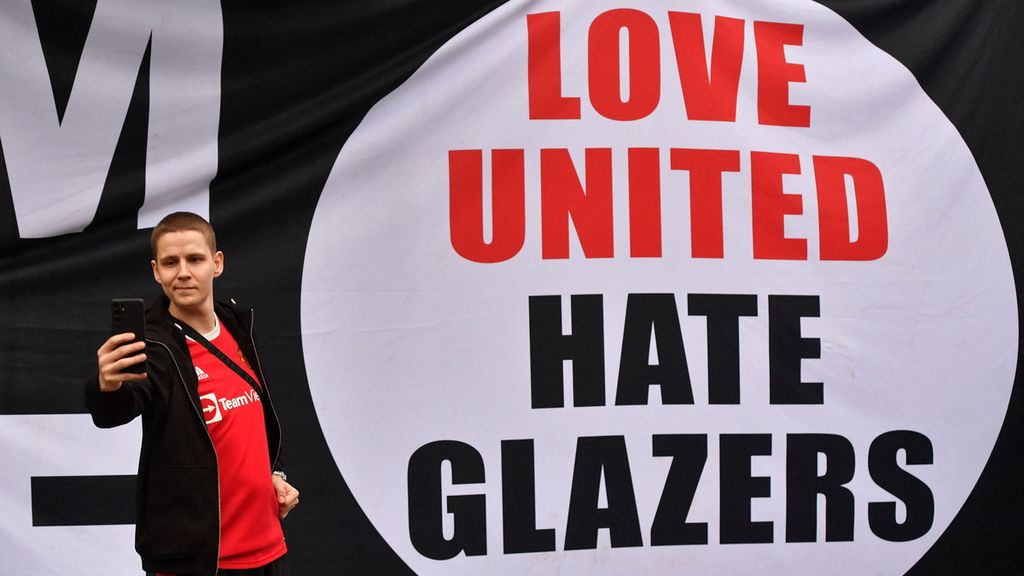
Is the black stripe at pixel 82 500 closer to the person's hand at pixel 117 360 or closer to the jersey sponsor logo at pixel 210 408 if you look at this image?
the jersey sponsor logo at pixel 210 408

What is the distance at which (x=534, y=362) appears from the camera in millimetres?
2791

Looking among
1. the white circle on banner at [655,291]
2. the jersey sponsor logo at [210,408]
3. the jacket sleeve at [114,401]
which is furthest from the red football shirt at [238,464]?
Answer: the white circle on banner at [655,291]

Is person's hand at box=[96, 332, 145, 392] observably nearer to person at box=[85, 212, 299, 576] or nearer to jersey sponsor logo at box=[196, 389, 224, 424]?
person at box=[85, 212, 299, 576]

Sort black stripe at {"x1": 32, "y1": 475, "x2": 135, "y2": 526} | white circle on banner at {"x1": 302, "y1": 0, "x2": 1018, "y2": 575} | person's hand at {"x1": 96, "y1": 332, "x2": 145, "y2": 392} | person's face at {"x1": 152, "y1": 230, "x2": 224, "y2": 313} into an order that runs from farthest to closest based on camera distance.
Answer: white circle on banner at {"x1": 302, "y1": 0, "x2": 1018, "y2": 575} → black stripe at {"x1": 32, "y1": 475, "x2": 135, "y2": 526} → person's face at {"x1": 152, "y1": 230, "x2": 224, "y2": 313} → person's hand at {"x1": 96, "y1": 332, "x2": 145, "y2": 392}

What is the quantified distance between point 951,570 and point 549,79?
1.84 m

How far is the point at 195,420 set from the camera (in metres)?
Result: 1.79

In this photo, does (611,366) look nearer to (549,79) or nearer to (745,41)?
(549,79)

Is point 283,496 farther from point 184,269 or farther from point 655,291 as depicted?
point 655,291

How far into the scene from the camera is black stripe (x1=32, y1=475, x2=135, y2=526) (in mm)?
2576

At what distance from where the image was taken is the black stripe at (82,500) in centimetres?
258

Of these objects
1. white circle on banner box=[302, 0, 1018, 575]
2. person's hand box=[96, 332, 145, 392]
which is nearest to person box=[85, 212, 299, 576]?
person's hand box=[96, 332, 145, 392]

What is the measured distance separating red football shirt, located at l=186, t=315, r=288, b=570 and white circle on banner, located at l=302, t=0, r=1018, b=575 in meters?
0.80

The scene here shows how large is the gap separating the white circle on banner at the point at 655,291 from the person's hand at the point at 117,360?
1.08 meters

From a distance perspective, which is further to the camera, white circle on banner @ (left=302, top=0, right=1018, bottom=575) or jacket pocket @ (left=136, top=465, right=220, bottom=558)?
white circle on banner @ (left=302, top=0, right=1018, bottom=575)
